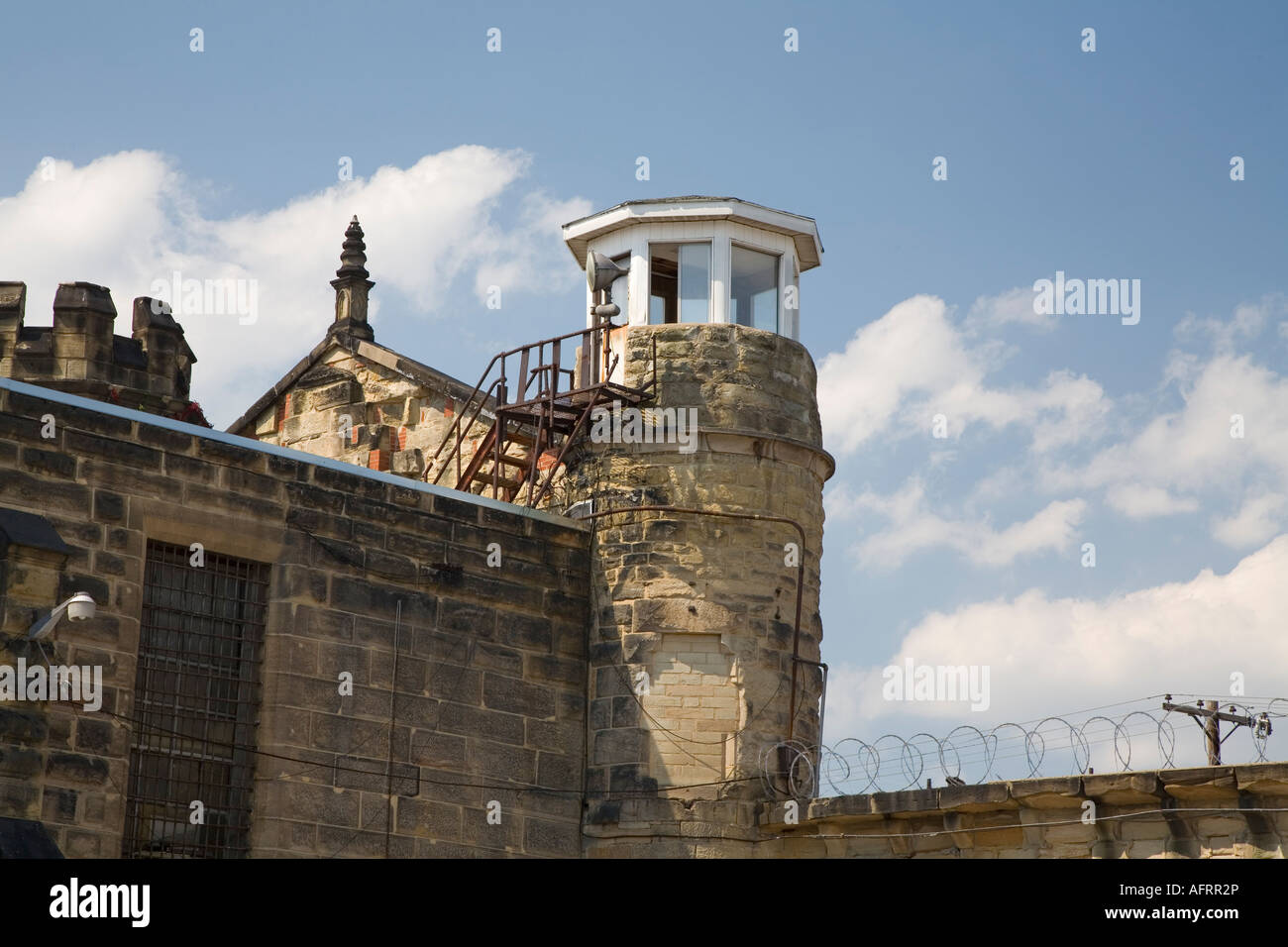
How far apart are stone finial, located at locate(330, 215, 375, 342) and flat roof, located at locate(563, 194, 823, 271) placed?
18.4 feet

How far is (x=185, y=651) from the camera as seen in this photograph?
1727 cm

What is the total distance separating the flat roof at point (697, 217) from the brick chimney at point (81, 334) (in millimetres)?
6142

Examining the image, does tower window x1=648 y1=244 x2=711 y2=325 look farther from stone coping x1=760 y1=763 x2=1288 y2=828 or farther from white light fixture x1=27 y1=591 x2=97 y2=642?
white light fixture x1=27 y1=591 x2=97 y2=642

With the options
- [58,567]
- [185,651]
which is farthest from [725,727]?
[58,567]

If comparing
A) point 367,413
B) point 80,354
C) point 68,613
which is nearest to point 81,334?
point 80,354

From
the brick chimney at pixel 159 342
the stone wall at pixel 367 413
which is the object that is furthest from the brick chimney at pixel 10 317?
the stone wall at pixel 367 413

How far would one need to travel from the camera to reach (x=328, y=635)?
17.8 meters

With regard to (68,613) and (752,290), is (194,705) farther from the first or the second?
(752,290)

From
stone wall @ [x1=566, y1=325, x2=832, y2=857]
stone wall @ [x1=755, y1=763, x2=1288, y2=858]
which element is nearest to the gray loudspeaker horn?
stone wall @ [x1=566, y1=325, x2=832, y2=857]

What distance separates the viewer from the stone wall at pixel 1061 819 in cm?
1606

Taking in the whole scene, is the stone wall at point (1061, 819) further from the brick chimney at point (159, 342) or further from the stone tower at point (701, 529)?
the brick chimney at point (159, 342)

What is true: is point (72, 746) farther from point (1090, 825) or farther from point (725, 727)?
point (1090, 825)

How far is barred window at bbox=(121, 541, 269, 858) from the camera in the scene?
55.0ft

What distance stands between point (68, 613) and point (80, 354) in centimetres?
971
